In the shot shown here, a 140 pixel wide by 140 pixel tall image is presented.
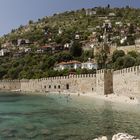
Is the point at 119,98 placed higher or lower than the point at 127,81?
lower

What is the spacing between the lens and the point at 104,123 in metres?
21.2

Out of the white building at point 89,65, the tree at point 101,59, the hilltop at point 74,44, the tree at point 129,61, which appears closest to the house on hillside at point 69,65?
the hilltop at point 74,44

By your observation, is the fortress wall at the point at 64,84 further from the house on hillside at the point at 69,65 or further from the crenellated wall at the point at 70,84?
the house on hillside at the point at 69,65

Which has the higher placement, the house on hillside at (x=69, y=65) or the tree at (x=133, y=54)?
the tree at (x=133, y=54)

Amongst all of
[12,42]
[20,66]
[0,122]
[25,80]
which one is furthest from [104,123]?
[12,42]

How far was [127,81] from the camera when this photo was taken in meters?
35.2

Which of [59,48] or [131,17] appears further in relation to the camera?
[131,17]

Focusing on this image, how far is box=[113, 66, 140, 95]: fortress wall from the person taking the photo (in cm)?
3281

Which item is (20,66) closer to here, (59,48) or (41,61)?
(41,61)

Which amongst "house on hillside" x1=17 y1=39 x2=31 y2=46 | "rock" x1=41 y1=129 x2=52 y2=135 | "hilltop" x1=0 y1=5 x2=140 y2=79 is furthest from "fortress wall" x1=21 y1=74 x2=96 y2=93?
"house on hillside" x1=17 y1=39 x2=31 y2=46

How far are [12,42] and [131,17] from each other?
33.5 meters

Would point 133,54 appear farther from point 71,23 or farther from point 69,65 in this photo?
point 71,23

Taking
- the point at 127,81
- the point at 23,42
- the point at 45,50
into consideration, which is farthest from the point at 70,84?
the point at 23,42

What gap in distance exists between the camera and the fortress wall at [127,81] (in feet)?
108
